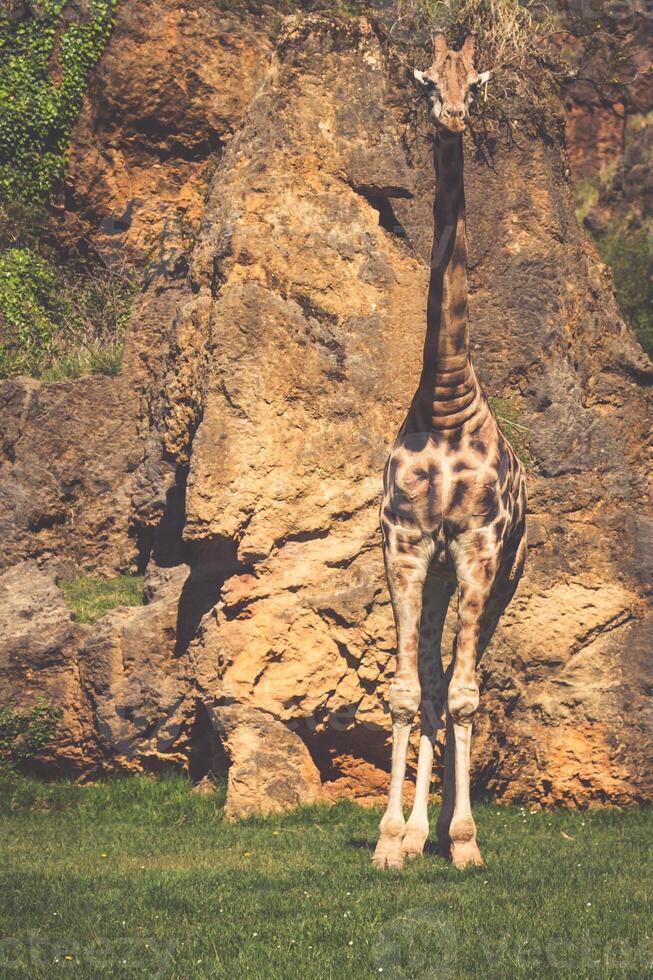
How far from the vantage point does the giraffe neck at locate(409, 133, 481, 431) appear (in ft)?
26.6

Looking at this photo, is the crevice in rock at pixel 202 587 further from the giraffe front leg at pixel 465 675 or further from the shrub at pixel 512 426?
the giraffe front leg at pixel 465 675

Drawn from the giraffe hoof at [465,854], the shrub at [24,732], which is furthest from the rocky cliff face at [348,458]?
the giraffe hoof at [465,854]

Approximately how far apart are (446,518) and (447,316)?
1277 millimetres

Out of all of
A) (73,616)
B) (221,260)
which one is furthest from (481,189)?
(73,616)

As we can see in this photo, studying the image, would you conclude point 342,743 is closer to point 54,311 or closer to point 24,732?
point 24,732

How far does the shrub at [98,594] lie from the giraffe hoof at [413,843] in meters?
4.36

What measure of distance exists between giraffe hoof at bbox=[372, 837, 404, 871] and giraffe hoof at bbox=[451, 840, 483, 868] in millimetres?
324

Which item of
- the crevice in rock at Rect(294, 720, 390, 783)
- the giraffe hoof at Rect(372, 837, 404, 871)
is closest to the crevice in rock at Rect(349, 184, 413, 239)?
the crevice in rock at Rect(294, 720, 390, 783)

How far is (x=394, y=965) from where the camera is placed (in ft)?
18.8

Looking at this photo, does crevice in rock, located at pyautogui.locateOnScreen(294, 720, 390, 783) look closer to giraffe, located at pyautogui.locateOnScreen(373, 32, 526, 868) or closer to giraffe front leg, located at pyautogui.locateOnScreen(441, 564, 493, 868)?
giraffe, located at pyautogui.locateOnScreen(373, 32, 526, 868)

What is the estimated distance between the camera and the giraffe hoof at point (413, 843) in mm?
8344

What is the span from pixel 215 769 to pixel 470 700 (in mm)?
3183

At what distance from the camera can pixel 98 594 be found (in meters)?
12.9

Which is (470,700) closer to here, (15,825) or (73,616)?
(15,825)
